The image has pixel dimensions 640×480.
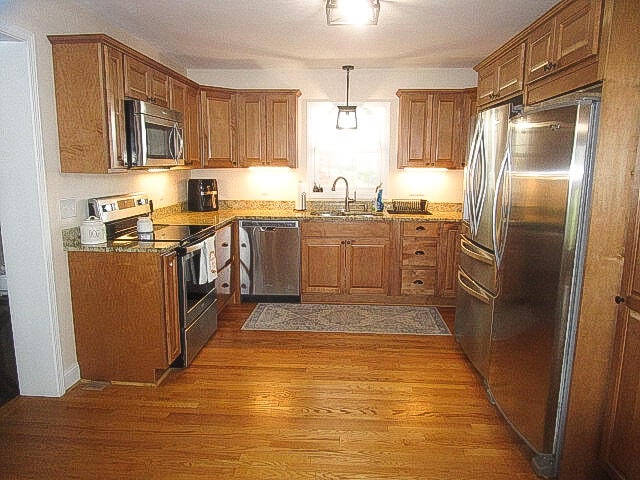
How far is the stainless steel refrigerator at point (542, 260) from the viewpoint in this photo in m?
1.84

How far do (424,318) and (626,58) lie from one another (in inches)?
113

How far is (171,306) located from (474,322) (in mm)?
2038

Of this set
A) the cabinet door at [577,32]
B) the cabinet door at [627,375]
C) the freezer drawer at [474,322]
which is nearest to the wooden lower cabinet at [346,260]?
the freezer drawer at [474,322]

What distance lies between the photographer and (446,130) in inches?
180

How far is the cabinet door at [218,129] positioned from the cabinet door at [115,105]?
1685 mm

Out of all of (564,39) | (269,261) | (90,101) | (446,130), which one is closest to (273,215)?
(269,261)

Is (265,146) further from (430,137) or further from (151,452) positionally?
(151,452)

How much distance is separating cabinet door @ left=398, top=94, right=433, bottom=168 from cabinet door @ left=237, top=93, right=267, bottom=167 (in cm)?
146

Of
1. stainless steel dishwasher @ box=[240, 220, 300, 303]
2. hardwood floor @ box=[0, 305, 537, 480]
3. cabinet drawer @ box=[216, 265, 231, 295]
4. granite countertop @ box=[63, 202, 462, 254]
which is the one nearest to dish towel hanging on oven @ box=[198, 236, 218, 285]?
granite countertop @ box=[63, 202, 462, 254]

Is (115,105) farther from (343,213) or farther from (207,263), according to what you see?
(343,213)

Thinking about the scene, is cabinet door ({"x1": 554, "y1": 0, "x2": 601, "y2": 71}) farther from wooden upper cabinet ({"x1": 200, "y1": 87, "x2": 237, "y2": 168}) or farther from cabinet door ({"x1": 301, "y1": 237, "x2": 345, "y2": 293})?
wooden upper cabinet ({"x1": 200, "y1": 87, "x2": 237, "y2": 168})

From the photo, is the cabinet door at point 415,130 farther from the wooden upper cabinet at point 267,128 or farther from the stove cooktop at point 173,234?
the stove cooktop at point 173,234

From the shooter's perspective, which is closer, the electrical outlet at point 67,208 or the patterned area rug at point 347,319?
the electrical outlet at point 67,208

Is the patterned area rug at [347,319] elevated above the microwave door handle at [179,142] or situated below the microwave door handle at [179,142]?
below
